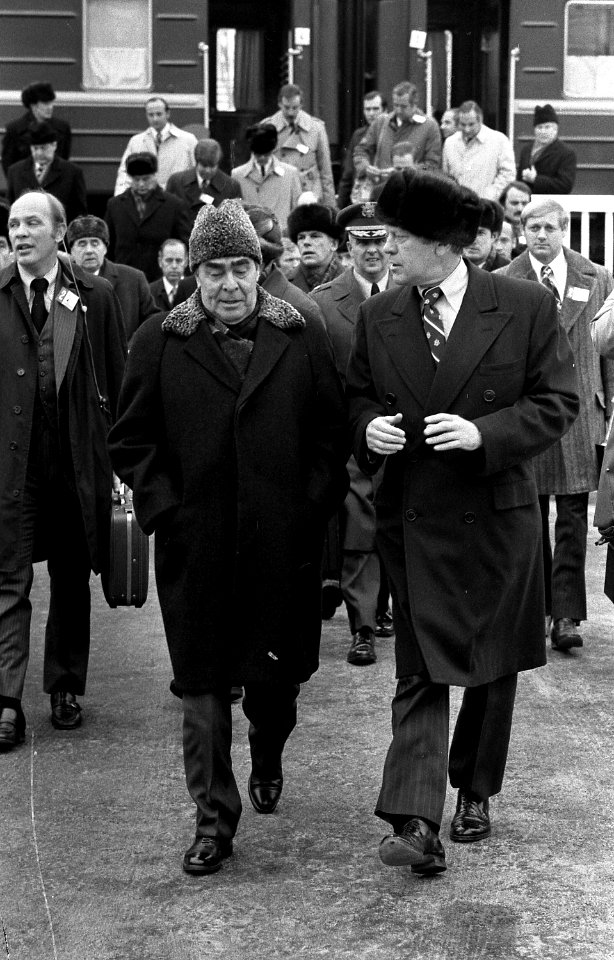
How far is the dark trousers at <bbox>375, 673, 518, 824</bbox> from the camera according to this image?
15.8 feet

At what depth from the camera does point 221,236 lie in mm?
5008

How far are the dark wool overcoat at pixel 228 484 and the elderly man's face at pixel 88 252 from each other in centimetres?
435

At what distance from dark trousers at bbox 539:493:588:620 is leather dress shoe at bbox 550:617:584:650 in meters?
0.03

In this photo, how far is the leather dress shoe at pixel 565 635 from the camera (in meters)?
7.65

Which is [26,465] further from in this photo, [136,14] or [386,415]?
[136,14]

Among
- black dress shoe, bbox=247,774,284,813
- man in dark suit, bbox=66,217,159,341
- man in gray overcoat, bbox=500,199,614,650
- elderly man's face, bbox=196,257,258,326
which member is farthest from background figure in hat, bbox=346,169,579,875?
man in dark suit, bbox=66,217,159,341

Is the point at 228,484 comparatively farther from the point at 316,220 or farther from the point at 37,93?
the point at 37,93

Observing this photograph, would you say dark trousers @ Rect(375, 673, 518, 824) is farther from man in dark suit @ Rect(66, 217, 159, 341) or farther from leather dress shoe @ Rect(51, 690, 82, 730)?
man in dark suit @ Rect(66, 217, 159, 341)

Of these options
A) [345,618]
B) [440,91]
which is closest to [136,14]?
[440,91]

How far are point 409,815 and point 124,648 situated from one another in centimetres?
334

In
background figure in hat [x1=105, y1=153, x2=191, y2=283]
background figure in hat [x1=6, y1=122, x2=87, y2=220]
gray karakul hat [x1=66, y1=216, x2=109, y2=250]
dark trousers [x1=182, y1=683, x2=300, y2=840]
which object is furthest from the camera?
background figure in hat [x1=6, y1=122, x2=87, y2=220]

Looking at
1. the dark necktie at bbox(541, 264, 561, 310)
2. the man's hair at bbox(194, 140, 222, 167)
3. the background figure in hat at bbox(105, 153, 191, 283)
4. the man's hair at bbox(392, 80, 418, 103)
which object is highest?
the man's hair at bbox(392, 80, 418, 103)

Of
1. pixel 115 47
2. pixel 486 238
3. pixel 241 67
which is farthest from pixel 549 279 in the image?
pixel 241 67

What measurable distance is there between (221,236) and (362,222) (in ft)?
10.3
